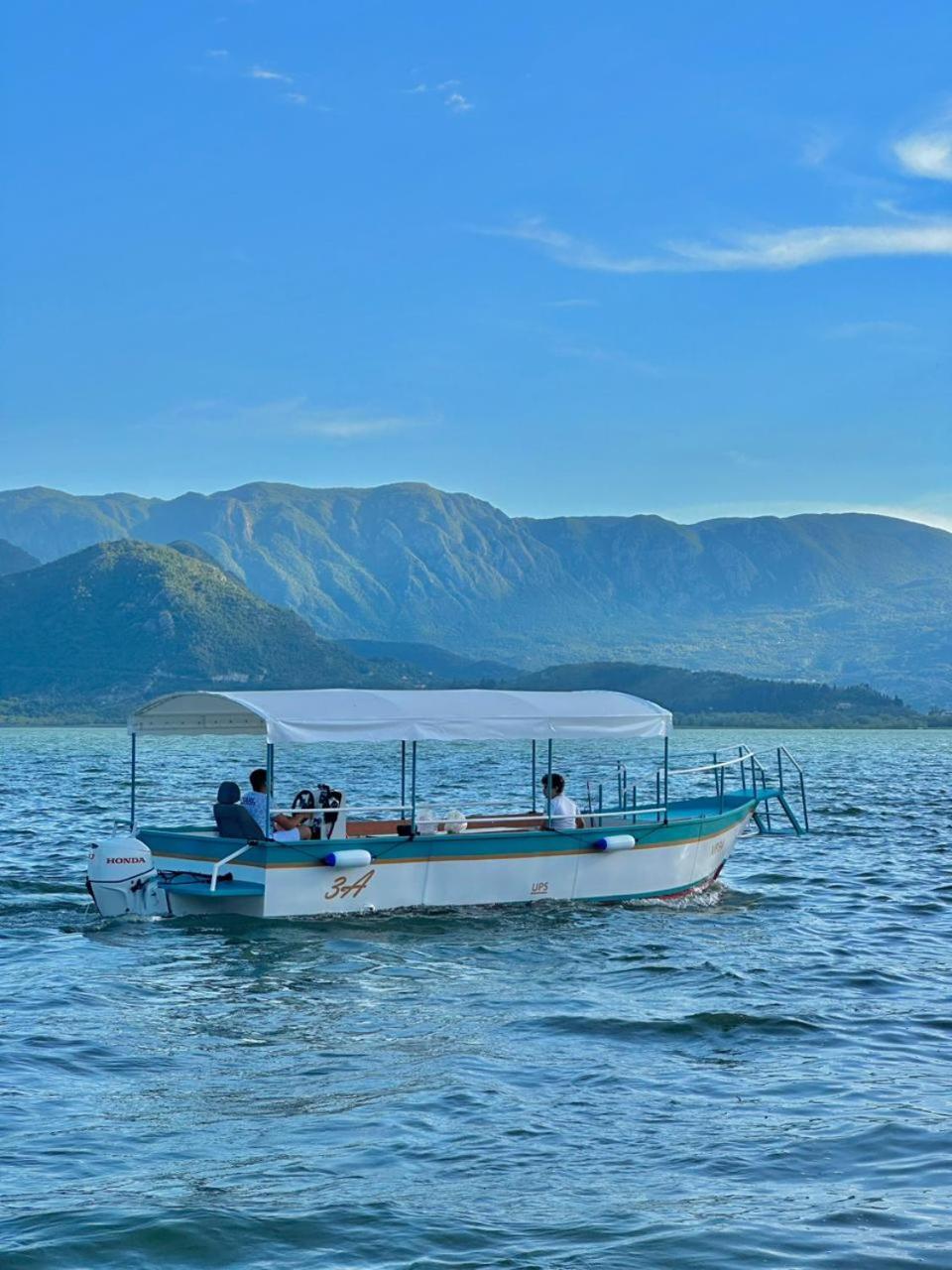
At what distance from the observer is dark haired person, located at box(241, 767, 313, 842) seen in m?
22.1

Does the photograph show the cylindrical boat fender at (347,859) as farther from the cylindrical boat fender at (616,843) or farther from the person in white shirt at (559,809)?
the cylindrical boat fender at (616,843)

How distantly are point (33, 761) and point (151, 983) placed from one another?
297ft

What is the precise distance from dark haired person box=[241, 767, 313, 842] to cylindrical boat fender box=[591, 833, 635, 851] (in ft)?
14.9

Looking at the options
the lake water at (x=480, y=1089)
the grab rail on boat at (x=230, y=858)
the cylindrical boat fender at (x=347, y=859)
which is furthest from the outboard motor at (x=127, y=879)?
the cylindrical boat fender at (x=347, y=859)

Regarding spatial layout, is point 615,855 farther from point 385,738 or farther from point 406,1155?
point 406,1155

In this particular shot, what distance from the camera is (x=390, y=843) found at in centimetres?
2222

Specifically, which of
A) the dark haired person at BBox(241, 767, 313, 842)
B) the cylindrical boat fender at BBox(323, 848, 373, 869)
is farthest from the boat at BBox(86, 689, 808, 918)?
the dark haired person at BBox(241, 767, 313, 842)

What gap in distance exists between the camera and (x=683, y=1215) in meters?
9.95

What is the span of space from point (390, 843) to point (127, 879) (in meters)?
3.75

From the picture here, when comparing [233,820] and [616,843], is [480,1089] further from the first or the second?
[616,843]

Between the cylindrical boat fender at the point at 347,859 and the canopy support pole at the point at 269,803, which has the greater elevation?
the canopy support pole at the point at 269,803

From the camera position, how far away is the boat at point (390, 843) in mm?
21484

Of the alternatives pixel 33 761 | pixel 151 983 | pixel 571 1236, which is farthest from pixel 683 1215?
pixel 33 761

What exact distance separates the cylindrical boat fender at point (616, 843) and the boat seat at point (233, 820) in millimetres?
5336
